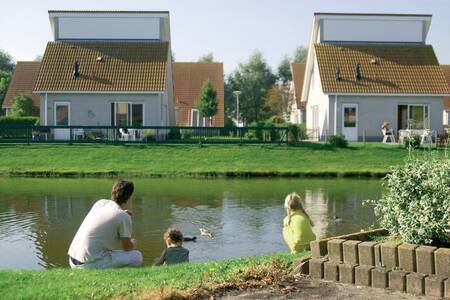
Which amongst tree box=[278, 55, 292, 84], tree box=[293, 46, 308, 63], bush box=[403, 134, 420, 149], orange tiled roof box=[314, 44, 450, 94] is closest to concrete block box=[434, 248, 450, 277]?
bush box=[403, 134, 420, 149]

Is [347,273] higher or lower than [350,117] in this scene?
lower

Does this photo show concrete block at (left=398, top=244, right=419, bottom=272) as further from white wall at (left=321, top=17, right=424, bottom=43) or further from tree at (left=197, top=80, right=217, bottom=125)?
tree at (left=197, top=80, right=217, bottom=125)

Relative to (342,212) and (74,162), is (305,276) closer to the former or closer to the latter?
(342,212)

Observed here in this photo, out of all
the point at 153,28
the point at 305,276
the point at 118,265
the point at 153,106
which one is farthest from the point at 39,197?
the point at 153,28

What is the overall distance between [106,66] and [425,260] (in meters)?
33.7

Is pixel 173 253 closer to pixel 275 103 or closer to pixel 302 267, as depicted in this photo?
pixel 302 267

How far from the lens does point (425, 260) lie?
6.47m

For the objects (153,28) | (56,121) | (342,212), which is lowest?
(342,212)

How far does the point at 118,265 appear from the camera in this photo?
8164 millimetres

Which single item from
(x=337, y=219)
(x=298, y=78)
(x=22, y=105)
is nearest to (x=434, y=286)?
(x=337, y=219)

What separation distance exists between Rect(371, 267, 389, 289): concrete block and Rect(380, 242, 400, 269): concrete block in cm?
14

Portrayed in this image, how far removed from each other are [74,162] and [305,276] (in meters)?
22.5

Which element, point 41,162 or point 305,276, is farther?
point 41,162

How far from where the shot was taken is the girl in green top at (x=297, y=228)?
9.51m
